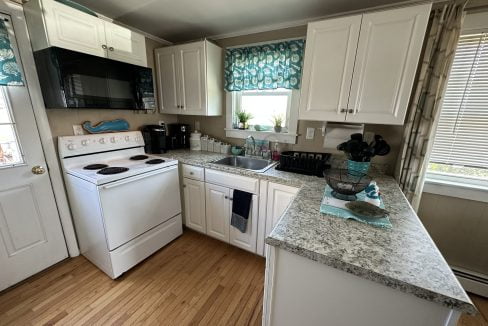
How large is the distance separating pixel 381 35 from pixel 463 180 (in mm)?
1389

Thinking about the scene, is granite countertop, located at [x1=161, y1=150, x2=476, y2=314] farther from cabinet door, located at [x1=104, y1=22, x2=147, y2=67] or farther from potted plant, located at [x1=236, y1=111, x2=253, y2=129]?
cabinet door, located at [x1=104, y1=22, x2=147, y2=67]

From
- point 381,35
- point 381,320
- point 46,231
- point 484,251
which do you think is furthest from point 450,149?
point 46,231

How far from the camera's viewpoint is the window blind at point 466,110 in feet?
4.91

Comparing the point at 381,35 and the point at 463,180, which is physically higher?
the point at 381,35

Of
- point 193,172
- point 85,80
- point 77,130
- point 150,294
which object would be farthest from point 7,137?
point 150,294

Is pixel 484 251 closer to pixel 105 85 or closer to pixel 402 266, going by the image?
pixel 402 266

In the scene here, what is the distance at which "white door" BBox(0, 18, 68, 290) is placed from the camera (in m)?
1.50

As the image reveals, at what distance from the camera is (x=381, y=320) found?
744mm

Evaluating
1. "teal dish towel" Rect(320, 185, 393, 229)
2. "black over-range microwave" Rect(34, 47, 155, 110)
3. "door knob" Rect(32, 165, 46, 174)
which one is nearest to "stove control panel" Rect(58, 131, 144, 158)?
"door knob" Rect(32, 165, 46, 174)

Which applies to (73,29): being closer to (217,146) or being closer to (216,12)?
(216,12)

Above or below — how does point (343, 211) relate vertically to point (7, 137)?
below

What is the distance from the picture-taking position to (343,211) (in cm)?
109

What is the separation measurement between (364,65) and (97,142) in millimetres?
2449

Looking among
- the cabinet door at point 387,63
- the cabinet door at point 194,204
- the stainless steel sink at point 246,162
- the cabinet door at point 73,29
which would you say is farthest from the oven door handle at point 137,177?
the cabinet door at point 387,63
